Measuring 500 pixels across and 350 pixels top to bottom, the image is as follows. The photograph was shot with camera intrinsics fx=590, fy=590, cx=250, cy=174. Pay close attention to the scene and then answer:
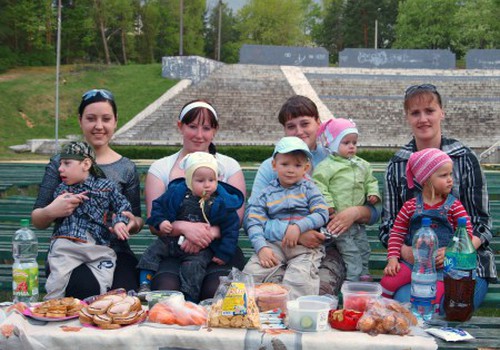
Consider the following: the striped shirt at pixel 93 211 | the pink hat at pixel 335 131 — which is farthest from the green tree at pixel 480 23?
the striped shirt at pixel 93 211

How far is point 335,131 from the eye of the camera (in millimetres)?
3715

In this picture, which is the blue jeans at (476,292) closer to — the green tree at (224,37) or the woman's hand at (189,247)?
the woman's hand at (189,247)

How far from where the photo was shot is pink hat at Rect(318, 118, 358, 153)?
367 cm

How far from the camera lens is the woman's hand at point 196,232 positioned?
333 cm

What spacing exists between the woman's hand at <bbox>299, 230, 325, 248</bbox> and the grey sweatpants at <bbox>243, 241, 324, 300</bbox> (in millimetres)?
27

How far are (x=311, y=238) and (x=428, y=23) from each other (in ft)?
178

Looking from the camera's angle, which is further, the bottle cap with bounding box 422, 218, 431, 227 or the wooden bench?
the wooden bench

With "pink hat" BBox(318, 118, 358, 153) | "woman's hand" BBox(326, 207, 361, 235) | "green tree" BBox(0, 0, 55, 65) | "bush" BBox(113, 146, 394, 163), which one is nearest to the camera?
"woman's hand" BBox(326, 207, 361, 235)

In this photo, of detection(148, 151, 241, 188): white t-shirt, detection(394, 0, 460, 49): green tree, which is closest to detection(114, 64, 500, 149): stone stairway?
detection(394, 0, 460, 49): green tree

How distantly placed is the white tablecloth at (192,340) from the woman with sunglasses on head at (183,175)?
2.67 feet

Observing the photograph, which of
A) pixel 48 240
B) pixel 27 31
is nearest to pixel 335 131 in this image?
pixel 48 240

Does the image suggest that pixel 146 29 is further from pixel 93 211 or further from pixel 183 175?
pixel 93 211

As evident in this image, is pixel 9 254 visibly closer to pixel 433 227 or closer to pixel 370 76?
pixel 433 227

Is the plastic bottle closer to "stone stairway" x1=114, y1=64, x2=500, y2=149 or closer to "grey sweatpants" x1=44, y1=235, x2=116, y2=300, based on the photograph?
"grey sweatpants" x1=44, y1=235, x2=116, y2=300
